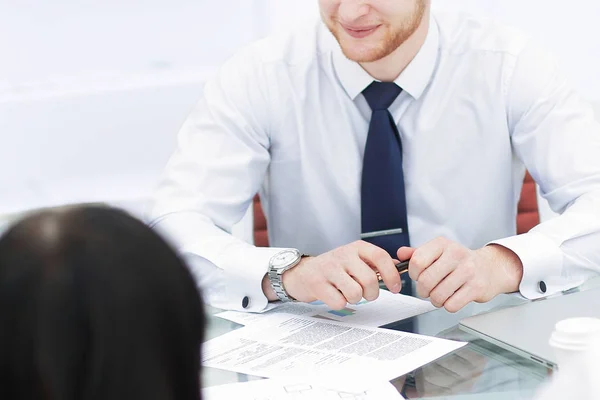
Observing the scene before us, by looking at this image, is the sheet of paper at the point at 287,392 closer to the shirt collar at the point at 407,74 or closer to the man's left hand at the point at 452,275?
the man's left hand at the point at 452,275

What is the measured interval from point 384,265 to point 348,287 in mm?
62

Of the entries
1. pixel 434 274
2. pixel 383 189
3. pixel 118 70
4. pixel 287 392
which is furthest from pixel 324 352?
pixel 118 70

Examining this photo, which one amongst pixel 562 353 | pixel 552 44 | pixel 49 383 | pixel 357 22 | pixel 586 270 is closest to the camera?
pixel 49 383

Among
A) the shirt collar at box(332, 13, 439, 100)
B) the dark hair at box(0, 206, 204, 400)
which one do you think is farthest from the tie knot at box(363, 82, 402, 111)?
the dark hair at box(0, 206, 204, 400)

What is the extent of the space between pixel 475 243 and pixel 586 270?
392mm

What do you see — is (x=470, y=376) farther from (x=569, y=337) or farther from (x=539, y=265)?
(x=539, y=265)

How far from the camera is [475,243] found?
1.78 meters

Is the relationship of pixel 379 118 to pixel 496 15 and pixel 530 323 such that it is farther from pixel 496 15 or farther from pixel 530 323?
pixel 496 15

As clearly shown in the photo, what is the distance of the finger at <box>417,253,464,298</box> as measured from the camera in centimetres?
120

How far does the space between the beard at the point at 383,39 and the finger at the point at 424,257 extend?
0.54 metres

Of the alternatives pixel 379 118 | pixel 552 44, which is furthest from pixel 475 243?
pixel 552 44

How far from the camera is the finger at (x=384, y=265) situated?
3.93ft

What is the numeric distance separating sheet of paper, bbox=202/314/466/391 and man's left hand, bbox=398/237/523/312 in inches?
4.7

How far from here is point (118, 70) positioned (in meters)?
2.85
